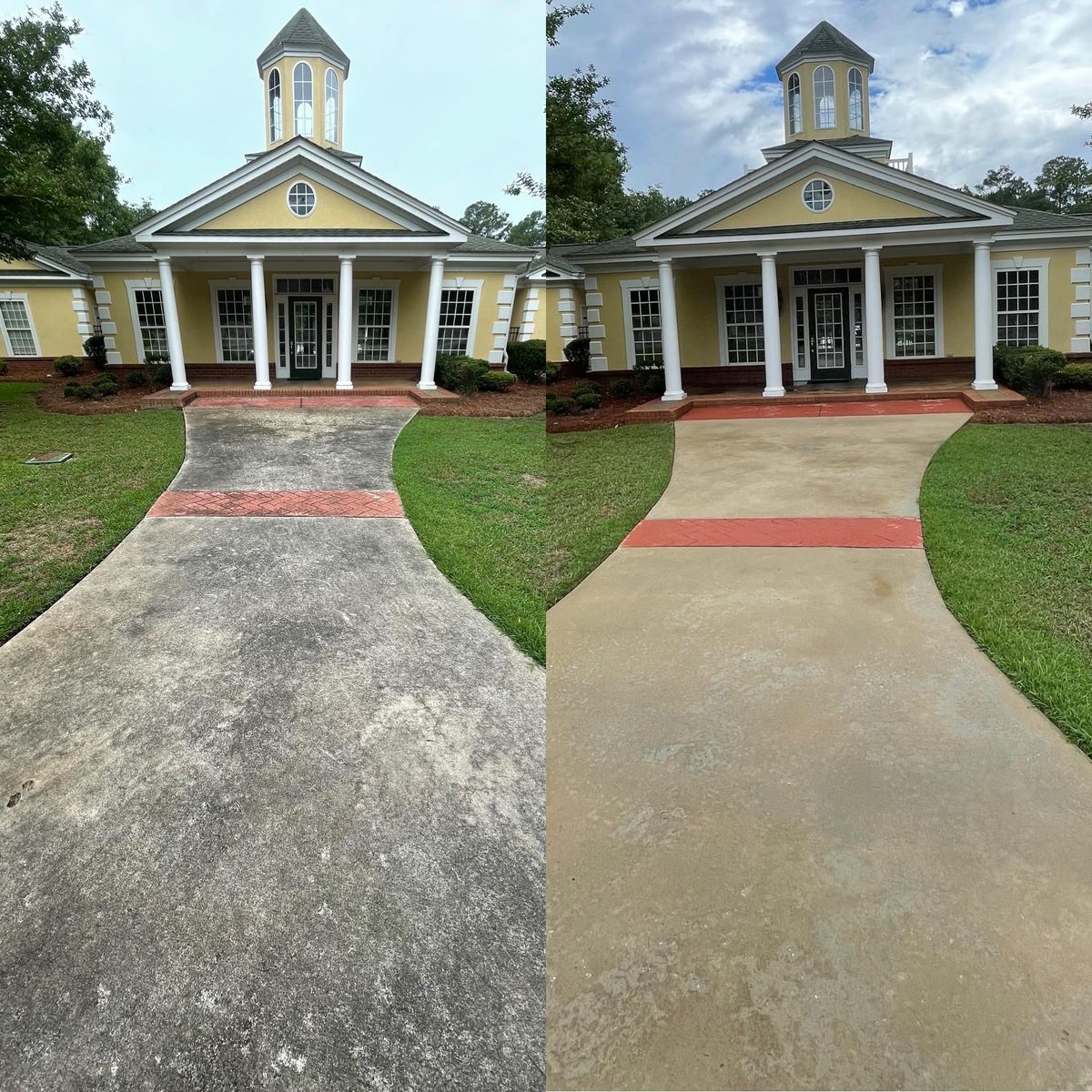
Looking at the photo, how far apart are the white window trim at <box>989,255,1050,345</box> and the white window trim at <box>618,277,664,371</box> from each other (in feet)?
21.9

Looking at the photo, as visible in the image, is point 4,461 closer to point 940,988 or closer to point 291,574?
point 291,574

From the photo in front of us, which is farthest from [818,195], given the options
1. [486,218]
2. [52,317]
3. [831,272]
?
[486,218]

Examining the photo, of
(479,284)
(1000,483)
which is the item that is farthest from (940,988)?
(479,284)

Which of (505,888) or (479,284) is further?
(479,284)

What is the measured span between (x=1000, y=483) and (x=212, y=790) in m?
7.90

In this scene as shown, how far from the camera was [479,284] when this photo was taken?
1950 centimetres

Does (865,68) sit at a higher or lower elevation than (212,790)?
higher

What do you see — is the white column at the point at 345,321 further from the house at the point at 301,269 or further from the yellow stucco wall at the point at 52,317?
the yellow stucco wall at the point at 52,317

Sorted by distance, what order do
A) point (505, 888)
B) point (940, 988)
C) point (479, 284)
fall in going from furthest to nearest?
point (479, 284) < point (505, 888) < point (940, 988)

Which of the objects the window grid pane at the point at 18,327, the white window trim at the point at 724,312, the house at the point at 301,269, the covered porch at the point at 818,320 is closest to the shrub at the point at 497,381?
the house at the point at 301,269

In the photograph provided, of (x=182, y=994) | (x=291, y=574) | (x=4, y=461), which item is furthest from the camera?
(x=4, y=461)

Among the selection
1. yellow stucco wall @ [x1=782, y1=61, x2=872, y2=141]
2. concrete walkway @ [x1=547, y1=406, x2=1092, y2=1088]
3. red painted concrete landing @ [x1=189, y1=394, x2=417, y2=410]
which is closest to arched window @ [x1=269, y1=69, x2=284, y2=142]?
red painted concrete landing @ [x1=189, y1=394, x2=417, y2=410]

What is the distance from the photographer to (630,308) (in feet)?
59.4

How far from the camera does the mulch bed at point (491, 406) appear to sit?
15344mm
